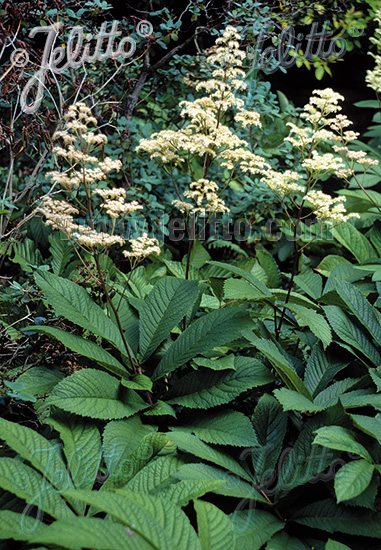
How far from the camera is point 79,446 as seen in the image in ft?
5.03

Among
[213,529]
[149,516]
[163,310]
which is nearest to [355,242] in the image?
[163,310]

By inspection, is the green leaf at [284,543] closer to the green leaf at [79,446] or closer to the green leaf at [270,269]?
the green leaf at [79,446]

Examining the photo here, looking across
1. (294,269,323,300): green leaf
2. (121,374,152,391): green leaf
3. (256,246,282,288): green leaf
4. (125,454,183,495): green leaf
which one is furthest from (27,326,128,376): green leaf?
(256,246,282,288): green leaf

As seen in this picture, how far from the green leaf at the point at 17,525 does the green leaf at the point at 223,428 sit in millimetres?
567

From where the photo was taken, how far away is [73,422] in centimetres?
162

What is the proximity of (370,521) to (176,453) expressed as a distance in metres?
0.59

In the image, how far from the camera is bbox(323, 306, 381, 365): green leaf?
191cm

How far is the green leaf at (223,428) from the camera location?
155cm

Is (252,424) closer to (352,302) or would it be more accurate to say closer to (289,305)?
(289,305)

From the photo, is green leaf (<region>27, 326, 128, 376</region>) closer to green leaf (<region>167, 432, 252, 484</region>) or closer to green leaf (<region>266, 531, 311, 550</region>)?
green leaf (<region>167, 432, 252, 484</region>)

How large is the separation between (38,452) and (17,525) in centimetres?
24

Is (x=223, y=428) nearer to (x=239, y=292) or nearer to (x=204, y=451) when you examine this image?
(x=204, y=451)

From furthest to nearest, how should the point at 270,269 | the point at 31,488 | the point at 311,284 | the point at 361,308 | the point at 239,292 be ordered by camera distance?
the point at 270,269
the point at 311,284
the point at 361,308
the point at 239,292
the point at 31,488

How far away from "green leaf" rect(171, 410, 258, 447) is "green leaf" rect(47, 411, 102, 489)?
0.95ft
